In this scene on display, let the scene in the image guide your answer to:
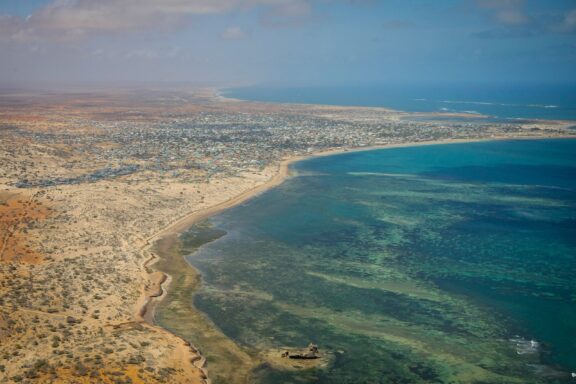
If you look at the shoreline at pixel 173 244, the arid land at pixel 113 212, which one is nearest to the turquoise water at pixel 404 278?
the shoreline at pixel 173 244

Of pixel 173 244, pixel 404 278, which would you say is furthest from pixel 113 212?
pixel 404 278

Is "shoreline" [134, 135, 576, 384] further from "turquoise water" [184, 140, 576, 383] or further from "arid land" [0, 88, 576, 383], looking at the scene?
"turquoise water" [184, 140, 576, 383]

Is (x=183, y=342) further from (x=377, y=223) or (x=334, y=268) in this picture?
(x=377, y=223)

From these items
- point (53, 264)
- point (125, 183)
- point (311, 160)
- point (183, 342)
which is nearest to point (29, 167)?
point (125, 183)

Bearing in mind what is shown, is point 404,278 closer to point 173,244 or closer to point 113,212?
point 173,244

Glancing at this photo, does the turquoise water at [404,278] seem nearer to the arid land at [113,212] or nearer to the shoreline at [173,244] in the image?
the shoreline at [173,244]

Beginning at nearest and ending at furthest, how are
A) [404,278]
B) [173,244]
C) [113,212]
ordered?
[404,278] < [173,244] < [113,212]

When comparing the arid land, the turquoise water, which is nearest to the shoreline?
the arid land
